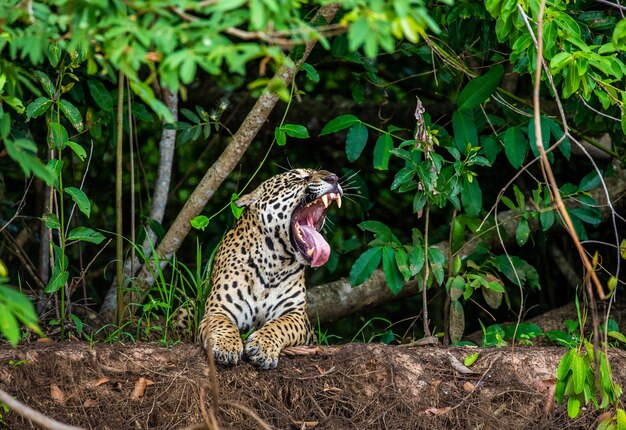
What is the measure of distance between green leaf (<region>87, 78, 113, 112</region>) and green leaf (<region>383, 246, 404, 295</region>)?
7.48 ft

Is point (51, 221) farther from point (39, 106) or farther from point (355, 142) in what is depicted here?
point (355, 142)

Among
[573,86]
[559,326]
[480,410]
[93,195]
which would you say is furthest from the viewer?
[93,195]

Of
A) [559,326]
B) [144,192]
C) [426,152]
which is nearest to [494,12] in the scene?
[426,152]

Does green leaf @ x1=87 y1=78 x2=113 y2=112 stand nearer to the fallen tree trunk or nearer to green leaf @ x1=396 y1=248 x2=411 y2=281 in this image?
the fallen tree trunk

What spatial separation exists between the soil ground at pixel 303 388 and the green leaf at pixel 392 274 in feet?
2.22

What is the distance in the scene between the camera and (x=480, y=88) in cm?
782

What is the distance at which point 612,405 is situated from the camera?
22.0 feet

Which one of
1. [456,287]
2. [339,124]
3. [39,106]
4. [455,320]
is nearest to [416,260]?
[456,287]

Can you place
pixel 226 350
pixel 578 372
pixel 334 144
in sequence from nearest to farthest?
pixel 578 372, pixel 226 350, pixel 334 144

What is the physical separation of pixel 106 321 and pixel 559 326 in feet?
12.2

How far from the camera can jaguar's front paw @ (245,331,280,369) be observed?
21.8ft

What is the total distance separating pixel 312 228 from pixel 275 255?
1.08ft

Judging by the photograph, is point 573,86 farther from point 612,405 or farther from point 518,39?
point 612,405

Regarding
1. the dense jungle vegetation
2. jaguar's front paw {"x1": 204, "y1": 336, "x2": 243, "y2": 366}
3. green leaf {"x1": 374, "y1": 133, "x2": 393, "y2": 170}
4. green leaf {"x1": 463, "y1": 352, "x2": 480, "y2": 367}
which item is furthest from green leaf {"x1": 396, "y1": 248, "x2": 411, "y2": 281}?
jaguar's front paw {"x1": 204, "y1": 336, "x2": 243, "y2": 366}
